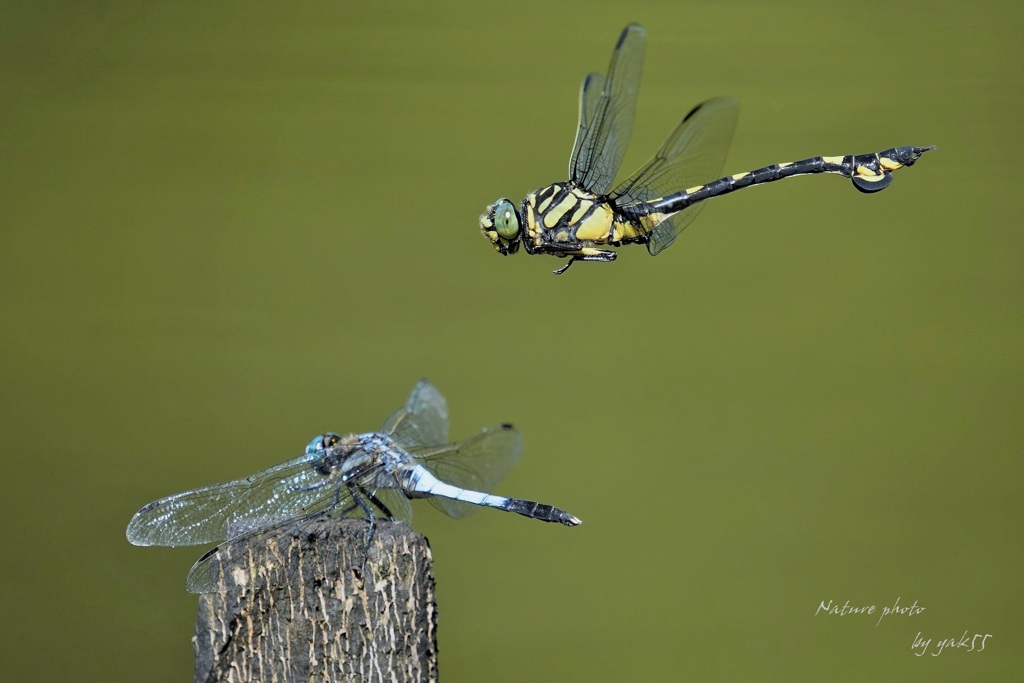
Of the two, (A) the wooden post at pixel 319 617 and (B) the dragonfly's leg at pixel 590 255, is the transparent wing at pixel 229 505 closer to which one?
(A) the wooden post at pixel 319 617

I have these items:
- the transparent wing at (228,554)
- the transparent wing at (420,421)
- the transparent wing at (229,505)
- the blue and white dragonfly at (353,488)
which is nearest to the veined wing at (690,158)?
the blue and white dragonfly at (353,488)

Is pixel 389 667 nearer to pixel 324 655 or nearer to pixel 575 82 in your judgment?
pixel 324 655

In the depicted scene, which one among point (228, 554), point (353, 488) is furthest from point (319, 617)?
point (353, 488)

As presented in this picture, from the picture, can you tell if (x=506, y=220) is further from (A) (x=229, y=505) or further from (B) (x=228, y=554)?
(A) (x=229, y=505)

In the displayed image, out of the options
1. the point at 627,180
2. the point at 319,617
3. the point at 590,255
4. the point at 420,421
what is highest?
the point at 627,180

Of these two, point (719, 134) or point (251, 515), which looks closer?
point (719, 134)

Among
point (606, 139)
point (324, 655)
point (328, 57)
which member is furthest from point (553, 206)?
point (328, 57)

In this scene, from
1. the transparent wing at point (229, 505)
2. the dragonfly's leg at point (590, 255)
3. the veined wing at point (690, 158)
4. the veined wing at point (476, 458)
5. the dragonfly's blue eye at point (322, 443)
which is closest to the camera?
the dragonfly's leg at point (590, 255)
